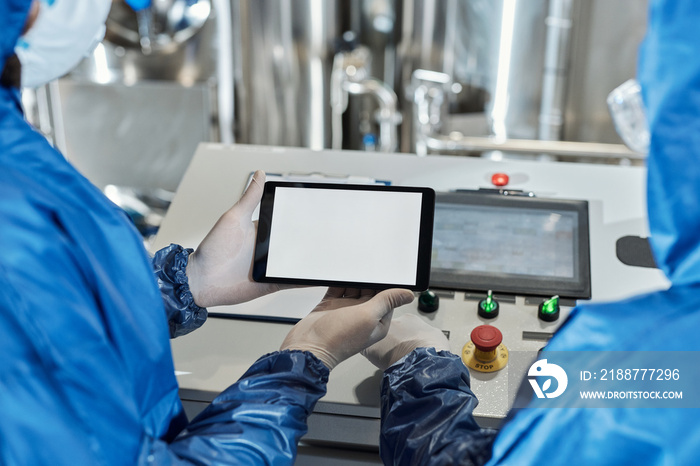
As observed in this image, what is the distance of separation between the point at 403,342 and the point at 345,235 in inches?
5.7

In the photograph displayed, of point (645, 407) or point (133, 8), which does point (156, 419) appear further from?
point (133, 8)

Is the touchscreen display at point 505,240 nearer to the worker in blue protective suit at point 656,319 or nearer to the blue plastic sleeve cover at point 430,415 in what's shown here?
the blue plastic sleeve cover at point 430,415

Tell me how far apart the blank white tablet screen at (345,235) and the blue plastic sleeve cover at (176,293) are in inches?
4.6

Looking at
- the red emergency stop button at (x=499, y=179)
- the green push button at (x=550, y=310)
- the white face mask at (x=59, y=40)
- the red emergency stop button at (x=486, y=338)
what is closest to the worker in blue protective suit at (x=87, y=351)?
the white face mask at (x=59, y=40)

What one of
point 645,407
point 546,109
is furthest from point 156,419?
point 546,109

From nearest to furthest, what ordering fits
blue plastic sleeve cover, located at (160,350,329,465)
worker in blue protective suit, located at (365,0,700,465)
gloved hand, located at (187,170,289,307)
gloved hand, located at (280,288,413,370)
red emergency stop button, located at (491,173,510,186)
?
worker in blue protective suit, located at (365,0,700,465) → blue plastic sleeve cover, located at (160,350,329,465) → gloved hand, located at (280,288,413,370) → gloved hand, located at (187,170,289,307) → red emergency stop button, located at (491,173,510,186)

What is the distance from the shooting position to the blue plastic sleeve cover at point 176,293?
855 mm

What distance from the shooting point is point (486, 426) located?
2.64 feet

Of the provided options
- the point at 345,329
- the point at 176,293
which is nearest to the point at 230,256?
the point at 176,293

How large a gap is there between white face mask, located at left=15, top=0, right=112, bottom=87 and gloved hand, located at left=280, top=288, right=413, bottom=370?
426 mm

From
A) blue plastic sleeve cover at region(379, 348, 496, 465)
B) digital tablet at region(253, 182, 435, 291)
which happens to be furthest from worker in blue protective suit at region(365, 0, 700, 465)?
digital tablet at region(253, 182, 435, 291)

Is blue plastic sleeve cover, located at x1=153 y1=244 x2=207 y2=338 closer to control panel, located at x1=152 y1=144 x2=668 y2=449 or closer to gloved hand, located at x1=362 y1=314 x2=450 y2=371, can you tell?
control panel, located at x1=152 y1=144 x2=668 y2=449

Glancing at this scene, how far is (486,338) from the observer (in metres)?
0.84

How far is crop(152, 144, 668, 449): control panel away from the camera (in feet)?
2.80
